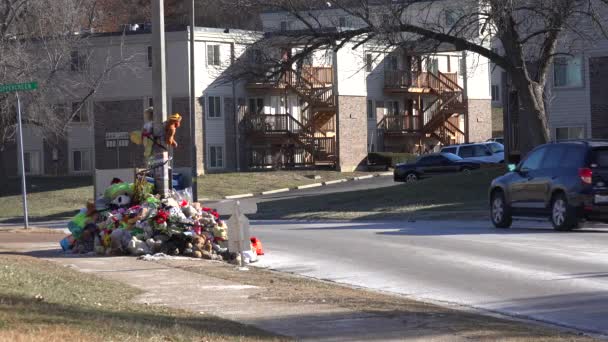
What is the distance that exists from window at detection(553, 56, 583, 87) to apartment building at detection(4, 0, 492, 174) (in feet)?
30.8

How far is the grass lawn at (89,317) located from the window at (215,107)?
4239 cm

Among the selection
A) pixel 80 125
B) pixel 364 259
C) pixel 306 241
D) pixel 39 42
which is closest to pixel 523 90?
pixel 306 241

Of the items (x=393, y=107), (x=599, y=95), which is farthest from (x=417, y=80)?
(x=599, y=95)

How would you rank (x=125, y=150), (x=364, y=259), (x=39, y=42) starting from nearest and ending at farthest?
1. (x=364, y=259)
2. (x=39, y=42)
3. (x=125, y=150)

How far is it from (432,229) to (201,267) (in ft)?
29.9

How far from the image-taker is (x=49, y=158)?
2276 inches

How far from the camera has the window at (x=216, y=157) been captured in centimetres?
5622

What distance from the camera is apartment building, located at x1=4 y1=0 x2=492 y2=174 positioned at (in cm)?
5459

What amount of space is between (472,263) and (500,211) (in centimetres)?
691

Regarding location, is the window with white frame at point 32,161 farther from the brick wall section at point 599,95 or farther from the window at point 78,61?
the brick wall section at point 599,95

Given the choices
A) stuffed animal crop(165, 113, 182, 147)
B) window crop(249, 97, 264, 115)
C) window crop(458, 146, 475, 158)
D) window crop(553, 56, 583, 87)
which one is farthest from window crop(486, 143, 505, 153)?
stuffed animal crop(165, 113, 182, 147)

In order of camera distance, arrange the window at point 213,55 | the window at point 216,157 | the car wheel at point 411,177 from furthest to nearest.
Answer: the window at point 216,157 → the window at point 213,55 → the car wheel at point 411,177

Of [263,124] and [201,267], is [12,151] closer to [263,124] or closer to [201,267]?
[263,124]

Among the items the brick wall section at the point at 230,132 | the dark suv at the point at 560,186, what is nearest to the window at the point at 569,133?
the dark suv at the point at 560,186
